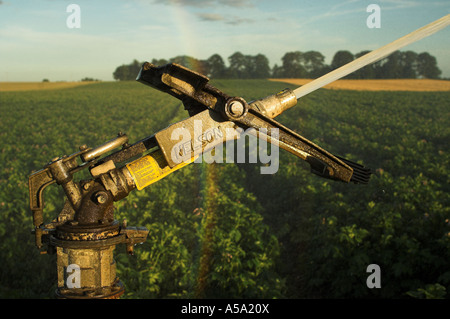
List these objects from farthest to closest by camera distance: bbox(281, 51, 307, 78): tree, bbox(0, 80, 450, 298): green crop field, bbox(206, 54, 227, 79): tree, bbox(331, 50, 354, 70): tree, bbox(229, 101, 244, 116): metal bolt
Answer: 1. bbox(206, 54, 227, 79): tree
2. bbox(281, 51, 307, 78): tree
3. bbox(331, 50, 354, 70): tree
4. bbox(0, 80, 450, 298): green crop field
5. bbox(229, 101, 244, 116): metal bolt

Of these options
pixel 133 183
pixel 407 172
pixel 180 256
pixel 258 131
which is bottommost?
pixel 180 256

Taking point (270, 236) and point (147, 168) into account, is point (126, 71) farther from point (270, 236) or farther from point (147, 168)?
point (147, 168)

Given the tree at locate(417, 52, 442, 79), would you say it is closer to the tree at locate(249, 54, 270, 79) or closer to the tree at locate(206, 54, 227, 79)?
the tree at locate(249, 54, 270, 79)

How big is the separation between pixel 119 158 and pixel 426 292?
376 cm

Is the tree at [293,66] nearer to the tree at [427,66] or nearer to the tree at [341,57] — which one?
the tree at [341,57]

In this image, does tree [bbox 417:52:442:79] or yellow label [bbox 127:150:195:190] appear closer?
yellow label [bbox 127:150:195:190]

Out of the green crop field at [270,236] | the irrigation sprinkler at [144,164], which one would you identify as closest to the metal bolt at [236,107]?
the irrigation sprinkler at [144,164]

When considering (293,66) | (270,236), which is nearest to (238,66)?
(293,66)

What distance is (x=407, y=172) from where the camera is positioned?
1116 cm

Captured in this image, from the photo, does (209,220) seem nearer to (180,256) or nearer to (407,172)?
(180,256)

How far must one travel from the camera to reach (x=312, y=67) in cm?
6178

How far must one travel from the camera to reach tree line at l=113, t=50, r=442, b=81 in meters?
60.8

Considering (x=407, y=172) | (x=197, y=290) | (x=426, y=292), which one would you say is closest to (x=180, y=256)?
(x=197, y=290)

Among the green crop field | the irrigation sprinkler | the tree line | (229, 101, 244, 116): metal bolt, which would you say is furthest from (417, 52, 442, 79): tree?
(229, 101, 244, 116): metal bolt
